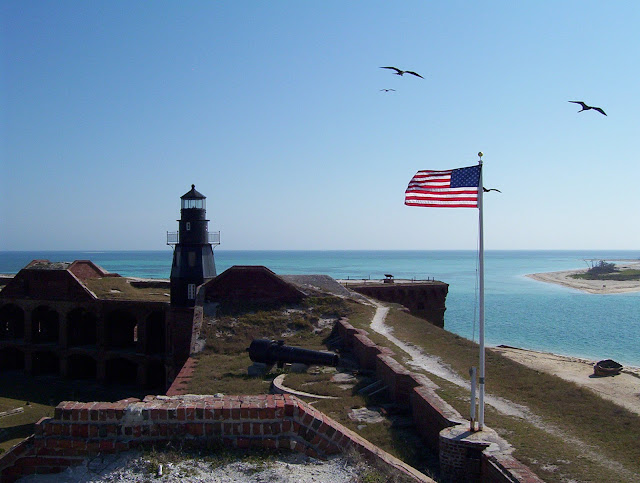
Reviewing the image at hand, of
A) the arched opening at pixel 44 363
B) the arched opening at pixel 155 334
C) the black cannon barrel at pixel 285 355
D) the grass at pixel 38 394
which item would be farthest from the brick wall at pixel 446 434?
the arched opening at pixel 44 363

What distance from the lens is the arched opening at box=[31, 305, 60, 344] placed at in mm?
33031

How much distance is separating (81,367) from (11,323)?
5420 millimetres

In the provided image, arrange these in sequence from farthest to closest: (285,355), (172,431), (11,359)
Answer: (11,359)
(285,355)
(172,431)

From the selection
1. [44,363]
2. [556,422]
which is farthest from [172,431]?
[44,363]

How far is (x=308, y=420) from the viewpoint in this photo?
17.3 ft

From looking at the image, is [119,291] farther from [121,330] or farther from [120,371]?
[120,371]

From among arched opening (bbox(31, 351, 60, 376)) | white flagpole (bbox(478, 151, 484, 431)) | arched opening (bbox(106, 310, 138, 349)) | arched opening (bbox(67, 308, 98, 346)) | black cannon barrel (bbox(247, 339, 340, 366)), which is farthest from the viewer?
arched opening (bbox(31, 351, 60, 376))

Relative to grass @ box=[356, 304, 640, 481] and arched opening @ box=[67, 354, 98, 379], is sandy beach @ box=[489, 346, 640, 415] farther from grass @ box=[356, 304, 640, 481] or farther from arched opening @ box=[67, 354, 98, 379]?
arched opening @ box=[67, 354, 98, 379]

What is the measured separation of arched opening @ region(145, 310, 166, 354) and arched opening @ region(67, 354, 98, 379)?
3.67 m

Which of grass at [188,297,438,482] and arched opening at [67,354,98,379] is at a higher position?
grass at [188,297,438,482]

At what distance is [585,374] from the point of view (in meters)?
29.8

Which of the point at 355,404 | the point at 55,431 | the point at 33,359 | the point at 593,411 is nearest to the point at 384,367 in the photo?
the point at 355,404

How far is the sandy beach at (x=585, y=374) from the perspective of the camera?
888 inches

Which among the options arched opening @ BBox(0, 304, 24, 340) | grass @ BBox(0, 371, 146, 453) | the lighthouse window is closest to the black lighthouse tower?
the lighthouse window
